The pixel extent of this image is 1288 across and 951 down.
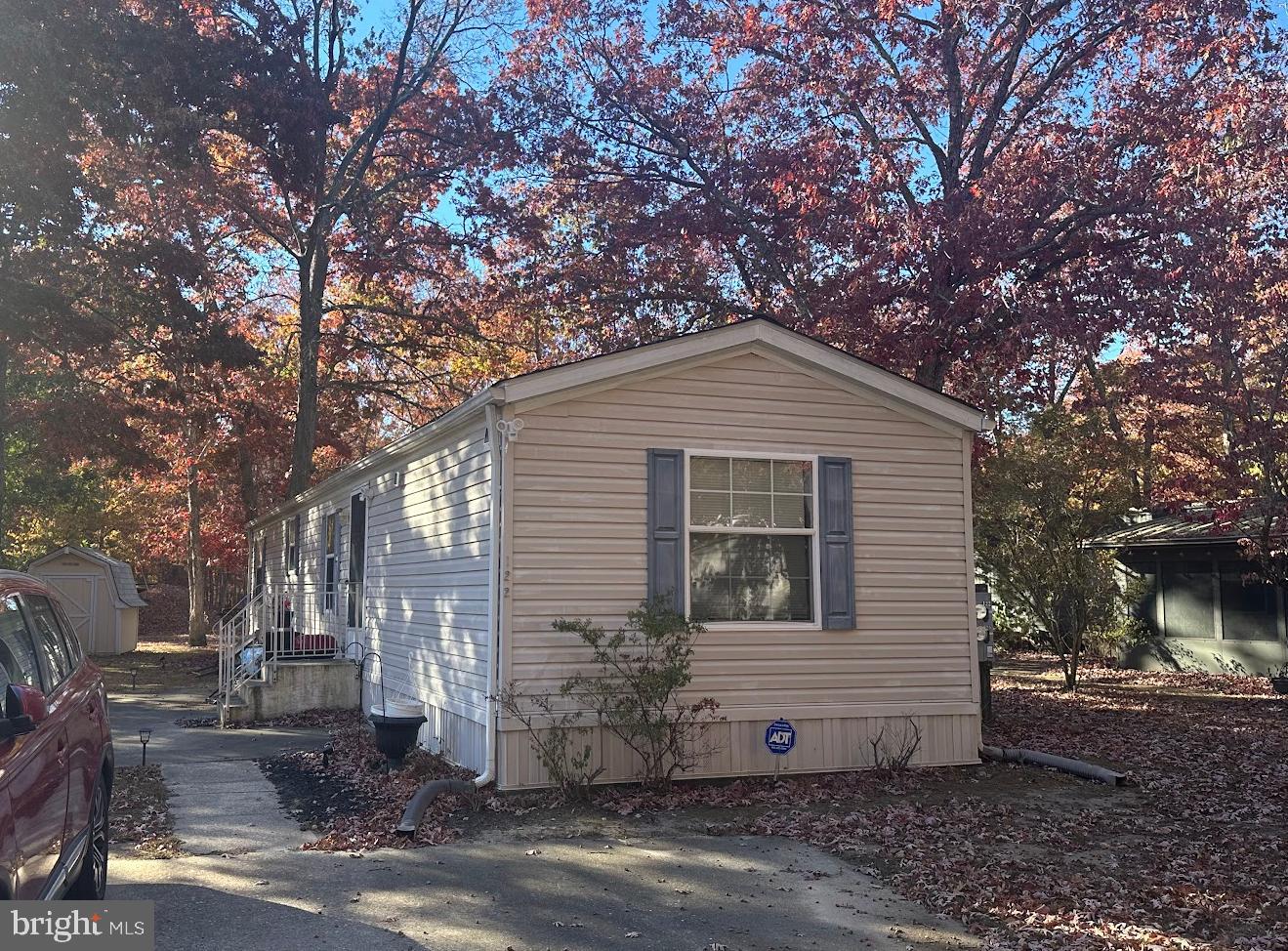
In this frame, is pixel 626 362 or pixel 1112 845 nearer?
pixel 1112 845

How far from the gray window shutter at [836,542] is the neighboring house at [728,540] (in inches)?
0.8

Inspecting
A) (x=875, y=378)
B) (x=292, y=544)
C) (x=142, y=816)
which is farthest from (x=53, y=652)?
(x=292, y=544)

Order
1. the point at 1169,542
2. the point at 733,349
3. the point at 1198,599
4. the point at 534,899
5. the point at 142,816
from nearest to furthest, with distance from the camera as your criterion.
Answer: the point at 534,899, the point at 142,816, the point at 733,349, the point at 1169,542, the point at 1198,599

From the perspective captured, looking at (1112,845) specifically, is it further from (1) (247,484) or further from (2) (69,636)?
(1) (247,484)

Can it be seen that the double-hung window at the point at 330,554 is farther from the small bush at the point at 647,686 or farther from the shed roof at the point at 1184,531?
the shed roof at the point at 1184,531

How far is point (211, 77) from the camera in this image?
17531 mm

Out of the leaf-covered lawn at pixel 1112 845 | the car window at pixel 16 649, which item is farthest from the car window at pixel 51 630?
the leaf-covered lawn at pixel 1112 845

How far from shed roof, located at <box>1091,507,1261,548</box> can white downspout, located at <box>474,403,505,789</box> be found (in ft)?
38.1

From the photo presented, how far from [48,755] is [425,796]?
3.73 metres

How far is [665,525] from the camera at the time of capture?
8.39m

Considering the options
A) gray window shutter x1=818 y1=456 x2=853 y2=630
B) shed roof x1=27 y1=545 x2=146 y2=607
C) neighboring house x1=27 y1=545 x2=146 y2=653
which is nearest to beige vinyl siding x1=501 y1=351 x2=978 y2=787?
gray window shutter x1=818 y1=456 x2=853 y2=630

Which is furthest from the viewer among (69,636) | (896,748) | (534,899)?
(896,748)

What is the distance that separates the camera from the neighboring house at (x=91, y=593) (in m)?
23.2

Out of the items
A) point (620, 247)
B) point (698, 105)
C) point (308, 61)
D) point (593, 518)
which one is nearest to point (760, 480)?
point (593, 518)
